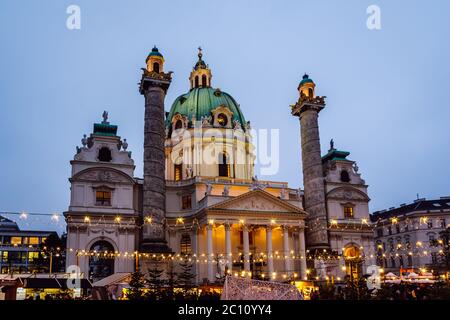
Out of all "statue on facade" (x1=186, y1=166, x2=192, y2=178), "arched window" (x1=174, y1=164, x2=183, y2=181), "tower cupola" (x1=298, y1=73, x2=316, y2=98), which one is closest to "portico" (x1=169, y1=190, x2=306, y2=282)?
"statue on facade" (x1=186, y1=166, x2=192, y2=178)

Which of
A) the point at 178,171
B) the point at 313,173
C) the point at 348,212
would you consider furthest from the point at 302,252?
the point at 178,171

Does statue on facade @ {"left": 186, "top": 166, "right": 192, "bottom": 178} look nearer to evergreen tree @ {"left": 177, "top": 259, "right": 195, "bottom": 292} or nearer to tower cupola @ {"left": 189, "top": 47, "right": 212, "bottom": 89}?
evergreen tree @ {"left": 177, "top": 259, "right": 195, "bottom": 292}

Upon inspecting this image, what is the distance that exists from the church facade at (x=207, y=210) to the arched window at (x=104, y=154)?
0.36ft

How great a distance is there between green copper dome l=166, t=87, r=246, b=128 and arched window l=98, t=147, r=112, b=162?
17133 millimetres

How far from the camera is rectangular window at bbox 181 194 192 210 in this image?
50.1 metres

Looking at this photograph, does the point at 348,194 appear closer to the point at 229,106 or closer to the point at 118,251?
the point at 229,106

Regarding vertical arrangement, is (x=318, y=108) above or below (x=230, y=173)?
above

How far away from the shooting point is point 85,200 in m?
44.3

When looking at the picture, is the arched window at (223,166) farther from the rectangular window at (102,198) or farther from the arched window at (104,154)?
the rectangular window at (102,198)

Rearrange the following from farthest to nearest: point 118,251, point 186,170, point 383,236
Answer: point 383,236
point 186,170
point 118,251

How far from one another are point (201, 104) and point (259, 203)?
20827 mm

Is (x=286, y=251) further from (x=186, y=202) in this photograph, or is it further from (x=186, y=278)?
(x=186, y=278)
